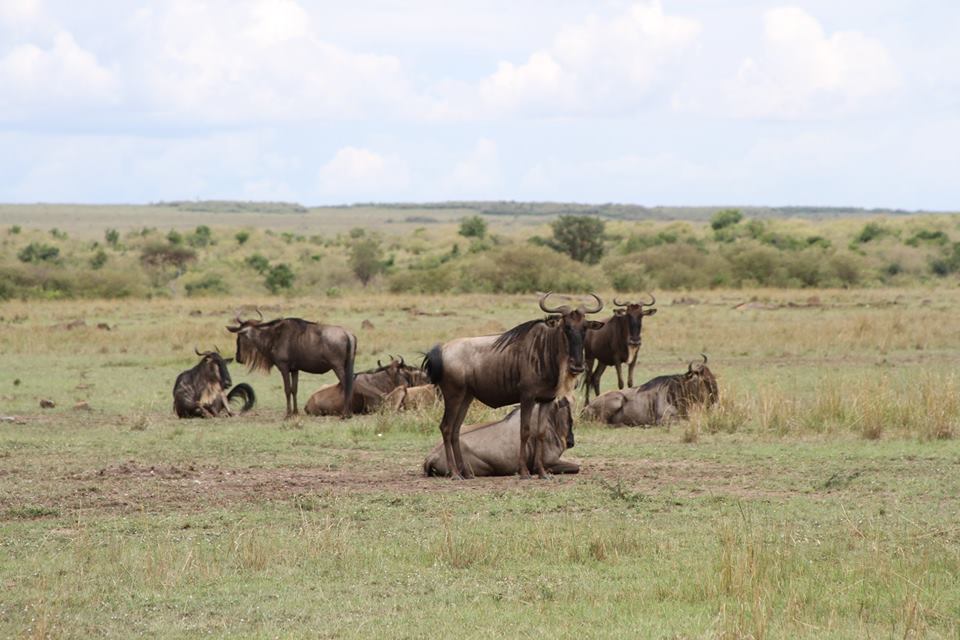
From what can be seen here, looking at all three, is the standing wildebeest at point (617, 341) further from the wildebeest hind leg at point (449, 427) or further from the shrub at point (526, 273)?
the shrub at point (526, 273)

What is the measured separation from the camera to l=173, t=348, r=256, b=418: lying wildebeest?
16219mm

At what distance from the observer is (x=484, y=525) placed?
8820 mm

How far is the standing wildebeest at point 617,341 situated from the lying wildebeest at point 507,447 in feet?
19.3

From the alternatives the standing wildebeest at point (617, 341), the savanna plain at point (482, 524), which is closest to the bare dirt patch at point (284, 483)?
the savanna plain at point (482, 524)

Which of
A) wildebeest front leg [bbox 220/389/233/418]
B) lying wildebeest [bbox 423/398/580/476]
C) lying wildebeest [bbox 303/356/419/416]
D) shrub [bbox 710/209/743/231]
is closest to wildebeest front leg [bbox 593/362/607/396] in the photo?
lying wildebeest [bbox 303/356/419/416]

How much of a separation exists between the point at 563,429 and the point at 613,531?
3129mm

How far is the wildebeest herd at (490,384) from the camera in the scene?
10898mm

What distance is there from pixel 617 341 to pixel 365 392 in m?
3.57

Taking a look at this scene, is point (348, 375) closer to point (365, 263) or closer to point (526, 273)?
point (526, 273)

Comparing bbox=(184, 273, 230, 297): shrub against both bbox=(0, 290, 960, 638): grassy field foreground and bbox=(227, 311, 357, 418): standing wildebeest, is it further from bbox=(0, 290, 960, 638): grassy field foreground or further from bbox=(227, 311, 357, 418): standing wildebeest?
bbox=(227, 311, 357, 418): standing wildebeest

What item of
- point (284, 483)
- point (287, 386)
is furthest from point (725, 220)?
point (284, 483)

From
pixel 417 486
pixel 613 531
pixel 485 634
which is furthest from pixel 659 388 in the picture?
pixel 485 634

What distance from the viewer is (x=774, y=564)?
7.18 meters

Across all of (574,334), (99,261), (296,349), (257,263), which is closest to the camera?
(574,334)
